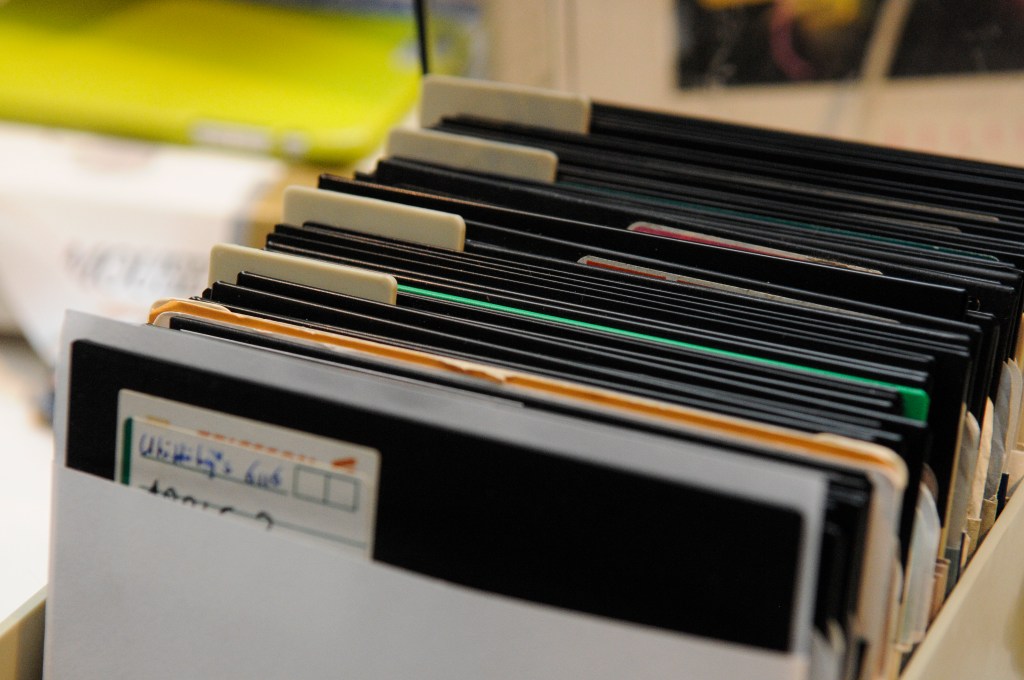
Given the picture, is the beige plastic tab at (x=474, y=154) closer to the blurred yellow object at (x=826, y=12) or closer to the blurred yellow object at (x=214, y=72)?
the blurred yellow object at (x=214, y=72)

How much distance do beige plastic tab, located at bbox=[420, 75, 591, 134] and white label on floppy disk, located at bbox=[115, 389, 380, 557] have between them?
34 centimetres

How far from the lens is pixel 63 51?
1249 millimetres

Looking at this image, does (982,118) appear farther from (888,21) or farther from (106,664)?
(106,664)

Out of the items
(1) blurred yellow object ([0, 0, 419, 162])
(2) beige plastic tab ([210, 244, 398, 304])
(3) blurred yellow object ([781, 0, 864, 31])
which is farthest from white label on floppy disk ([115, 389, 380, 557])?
(3) blurred yellow object ([781, 0, 864, 31])

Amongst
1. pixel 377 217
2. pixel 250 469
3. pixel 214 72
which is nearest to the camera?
pixel 250 469

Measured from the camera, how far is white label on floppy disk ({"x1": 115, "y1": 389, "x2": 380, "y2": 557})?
16.3 inches

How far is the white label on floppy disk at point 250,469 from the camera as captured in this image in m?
0.41

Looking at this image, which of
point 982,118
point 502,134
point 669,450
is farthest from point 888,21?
point 669,450

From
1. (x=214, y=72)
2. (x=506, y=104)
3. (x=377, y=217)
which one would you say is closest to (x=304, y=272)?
(x=377, y=217)

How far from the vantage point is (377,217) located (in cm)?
57

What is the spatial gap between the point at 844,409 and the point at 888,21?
1.00 metres

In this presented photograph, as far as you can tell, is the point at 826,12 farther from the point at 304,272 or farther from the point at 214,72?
the point at 304,272

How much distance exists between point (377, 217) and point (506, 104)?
17 cm

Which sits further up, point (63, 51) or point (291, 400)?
point (63, 51)
